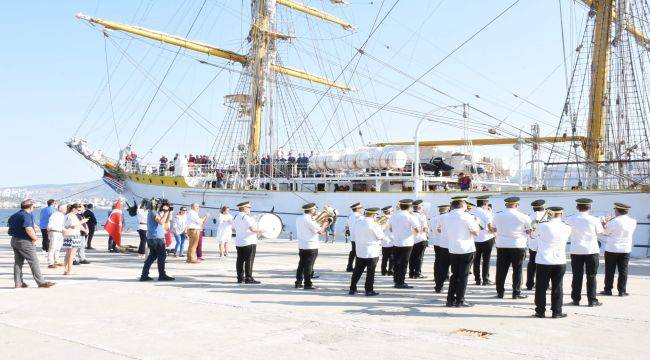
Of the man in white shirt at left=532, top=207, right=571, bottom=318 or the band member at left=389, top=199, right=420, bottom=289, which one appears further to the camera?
the band member at left=389, top=199, right=420, bottom=289

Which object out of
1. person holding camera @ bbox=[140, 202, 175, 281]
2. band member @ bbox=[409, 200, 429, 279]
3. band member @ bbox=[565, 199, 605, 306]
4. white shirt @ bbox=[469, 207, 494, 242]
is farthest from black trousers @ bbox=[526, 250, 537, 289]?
person holding camera @ bbox=[140, 202, 175, 281]

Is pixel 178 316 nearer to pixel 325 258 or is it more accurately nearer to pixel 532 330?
pixel 532 330

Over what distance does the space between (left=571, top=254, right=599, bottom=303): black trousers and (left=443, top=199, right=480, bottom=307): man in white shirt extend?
155cm

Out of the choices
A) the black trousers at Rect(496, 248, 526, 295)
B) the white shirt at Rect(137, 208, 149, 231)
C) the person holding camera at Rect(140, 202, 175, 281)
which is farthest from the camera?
the white shirt at Rect(137, 208, 149, 231)

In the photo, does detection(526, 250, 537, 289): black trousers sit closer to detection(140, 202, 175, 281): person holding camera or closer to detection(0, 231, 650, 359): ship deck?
detection(0, 231, 650, 359): ship deck

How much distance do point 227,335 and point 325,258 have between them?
10.0m

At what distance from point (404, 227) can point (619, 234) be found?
351cm

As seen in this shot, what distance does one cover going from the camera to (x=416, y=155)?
2197 cm

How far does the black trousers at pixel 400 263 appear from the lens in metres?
10.3

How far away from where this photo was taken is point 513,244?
9.28 meters

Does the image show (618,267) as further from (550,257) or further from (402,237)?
(402,237)

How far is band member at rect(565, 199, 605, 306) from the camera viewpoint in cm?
860

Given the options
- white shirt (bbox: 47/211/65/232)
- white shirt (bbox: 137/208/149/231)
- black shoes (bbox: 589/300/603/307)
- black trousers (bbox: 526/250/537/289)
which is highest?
white shirt (bbox: 47/211/65/232)

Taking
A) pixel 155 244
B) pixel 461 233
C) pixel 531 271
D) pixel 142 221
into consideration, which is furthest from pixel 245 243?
pixel 142 221
